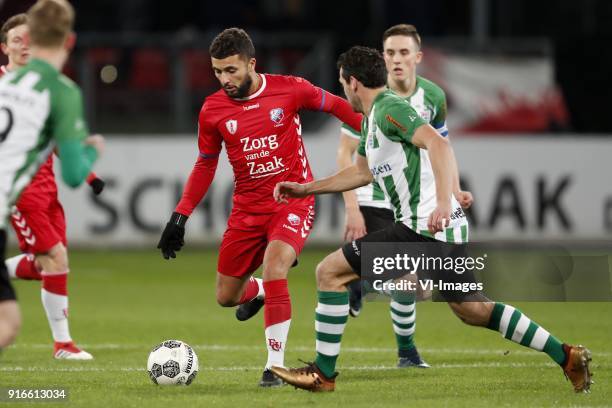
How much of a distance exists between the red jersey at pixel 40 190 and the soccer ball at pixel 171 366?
2.01 meters

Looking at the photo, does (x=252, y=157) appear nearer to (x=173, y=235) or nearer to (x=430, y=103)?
(x=173, y=235)

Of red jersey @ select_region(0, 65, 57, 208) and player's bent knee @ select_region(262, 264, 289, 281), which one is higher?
red jersey @ select_region(0, 65, 57, 208)

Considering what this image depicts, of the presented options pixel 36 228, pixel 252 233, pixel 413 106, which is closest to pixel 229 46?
pixel 252 233

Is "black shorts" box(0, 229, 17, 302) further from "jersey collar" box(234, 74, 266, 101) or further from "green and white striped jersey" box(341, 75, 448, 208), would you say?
"green and white striped jersey" box(341, 75, 448, 208)

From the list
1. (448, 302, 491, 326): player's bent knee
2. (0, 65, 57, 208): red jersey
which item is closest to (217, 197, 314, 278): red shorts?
(448, 302, 491, 326): player's bent knee

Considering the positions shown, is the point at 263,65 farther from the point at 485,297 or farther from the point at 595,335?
the point at 485,297

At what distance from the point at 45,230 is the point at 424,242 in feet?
9.88

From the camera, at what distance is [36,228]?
882 cm

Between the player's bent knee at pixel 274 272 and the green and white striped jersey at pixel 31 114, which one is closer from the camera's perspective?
the green and white striped jersey at pixel 31 114

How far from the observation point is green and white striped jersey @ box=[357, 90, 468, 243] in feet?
23.9

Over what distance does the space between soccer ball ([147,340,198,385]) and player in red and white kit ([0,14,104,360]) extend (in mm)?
1612

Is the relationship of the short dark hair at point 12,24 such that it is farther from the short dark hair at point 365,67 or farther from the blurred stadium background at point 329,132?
the blurred stadium background at point 329,132

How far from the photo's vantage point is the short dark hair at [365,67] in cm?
719

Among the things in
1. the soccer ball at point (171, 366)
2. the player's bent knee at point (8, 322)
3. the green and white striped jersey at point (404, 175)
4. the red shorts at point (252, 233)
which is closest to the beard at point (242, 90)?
the red shorts at point (252, 233)
